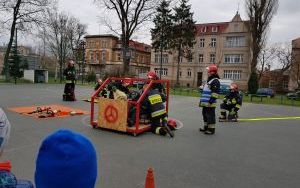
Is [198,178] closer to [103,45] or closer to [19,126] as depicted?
[19,126]

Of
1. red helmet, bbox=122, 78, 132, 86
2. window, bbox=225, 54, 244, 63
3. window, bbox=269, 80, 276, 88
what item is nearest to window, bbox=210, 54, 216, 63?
window, bbox=225, 54, 244, 63

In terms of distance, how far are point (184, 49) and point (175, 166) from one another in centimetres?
5862

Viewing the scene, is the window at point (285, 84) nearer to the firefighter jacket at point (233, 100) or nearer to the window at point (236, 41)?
the window at point (236, 41)

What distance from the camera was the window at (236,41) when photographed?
6706 centimetres

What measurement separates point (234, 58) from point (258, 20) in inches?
857

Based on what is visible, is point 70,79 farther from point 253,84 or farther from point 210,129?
point 253,84

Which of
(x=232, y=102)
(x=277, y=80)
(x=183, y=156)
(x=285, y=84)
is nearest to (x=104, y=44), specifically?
(x=277, y=80)

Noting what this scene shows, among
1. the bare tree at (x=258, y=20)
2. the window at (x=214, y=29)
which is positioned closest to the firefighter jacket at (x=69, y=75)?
the bare tree at (x=258, y=20)

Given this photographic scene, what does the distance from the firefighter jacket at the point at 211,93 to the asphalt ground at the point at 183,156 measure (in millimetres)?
947

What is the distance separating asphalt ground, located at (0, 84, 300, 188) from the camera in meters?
5.58

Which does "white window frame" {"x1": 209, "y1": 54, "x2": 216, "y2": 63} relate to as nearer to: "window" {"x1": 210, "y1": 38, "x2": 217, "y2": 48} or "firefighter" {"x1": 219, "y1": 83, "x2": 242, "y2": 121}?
"window" {"x1": 210, "y1": 38, "x2": 217, "y2": 48}

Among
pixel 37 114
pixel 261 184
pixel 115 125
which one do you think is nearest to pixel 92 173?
pixel 261 184

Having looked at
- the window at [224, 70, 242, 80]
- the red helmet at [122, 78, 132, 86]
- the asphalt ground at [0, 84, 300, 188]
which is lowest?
the asphalt ground at [0, 84, 300, 188]

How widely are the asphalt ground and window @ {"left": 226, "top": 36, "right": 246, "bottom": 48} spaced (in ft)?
192
